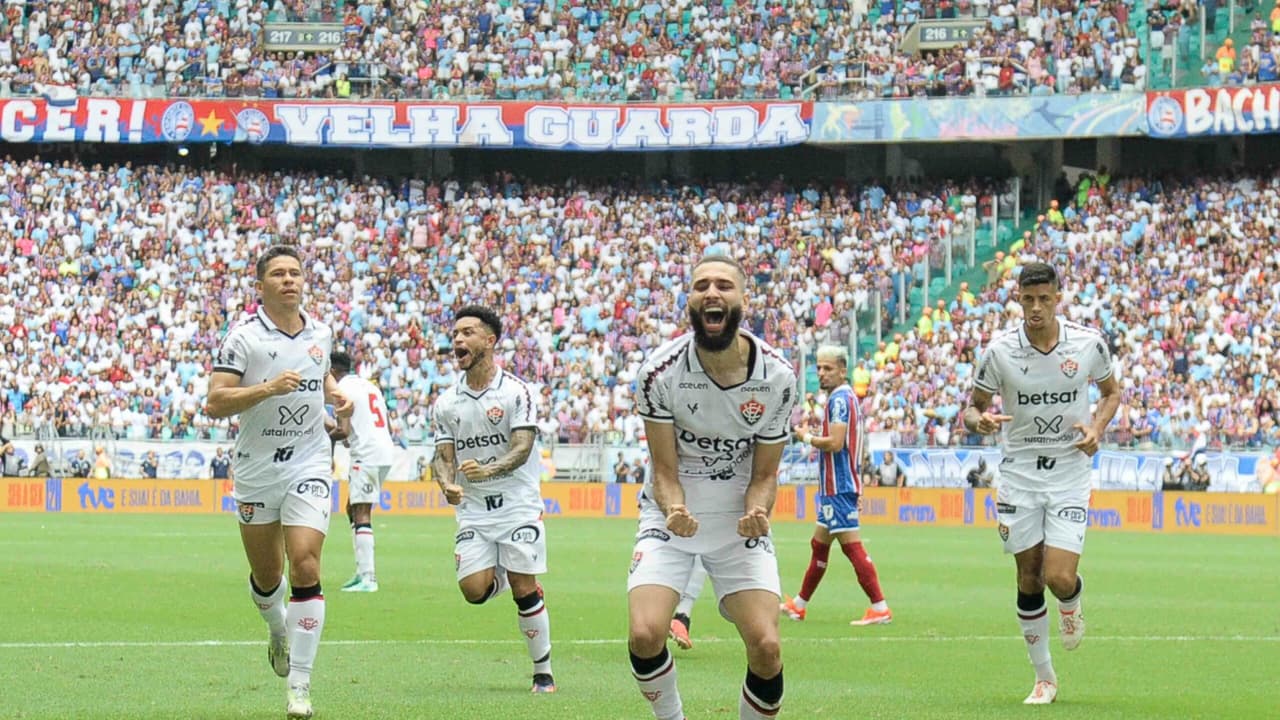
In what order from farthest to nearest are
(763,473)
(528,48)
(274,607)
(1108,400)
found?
1. (528,48)
2. (1108,400)
3. (274,607)
4. (763,473)

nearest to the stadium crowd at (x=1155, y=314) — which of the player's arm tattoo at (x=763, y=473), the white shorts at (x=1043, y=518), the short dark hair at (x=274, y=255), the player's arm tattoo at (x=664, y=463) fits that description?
the white shorts at (x=1043, y=518)

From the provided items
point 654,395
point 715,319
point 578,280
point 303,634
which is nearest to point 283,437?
point 303,634

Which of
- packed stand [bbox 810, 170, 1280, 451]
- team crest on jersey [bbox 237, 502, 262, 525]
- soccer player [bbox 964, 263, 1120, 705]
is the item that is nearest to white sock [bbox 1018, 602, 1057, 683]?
soccer player [bbox 964, 263, 1120, 705]

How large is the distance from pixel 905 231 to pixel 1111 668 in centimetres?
3456

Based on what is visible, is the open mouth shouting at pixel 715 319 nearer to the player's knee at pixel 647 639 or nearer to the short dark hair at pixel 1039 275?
the player's knee at pixel 647 639

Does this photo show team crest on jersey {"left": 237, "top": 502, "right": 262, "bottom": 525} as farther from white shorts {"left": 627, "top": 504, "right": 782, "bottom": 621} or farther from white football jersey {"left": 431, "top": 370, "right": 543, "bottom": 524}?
white shorts {"left": 627, "top": 504, "right": 782, "bottom": 621}

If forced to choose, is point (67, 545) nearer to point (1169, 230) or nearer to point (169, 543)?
point (169, 543)

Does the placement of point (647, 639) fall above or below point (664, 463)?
below

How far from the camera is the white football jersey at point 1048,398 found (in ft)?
39.2

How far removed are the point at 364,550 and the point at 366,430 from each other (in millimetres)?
1380

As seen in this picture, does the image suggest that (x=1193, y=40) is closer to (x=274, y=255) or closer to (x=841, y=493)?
(x=841, y=493)

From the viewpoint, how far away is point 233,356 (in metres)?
11.0

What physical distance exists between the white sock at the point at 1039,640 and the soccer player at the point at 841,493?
4962 millimetres

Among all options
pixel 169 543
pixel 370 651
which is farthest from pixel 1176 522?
pixel 370 651
